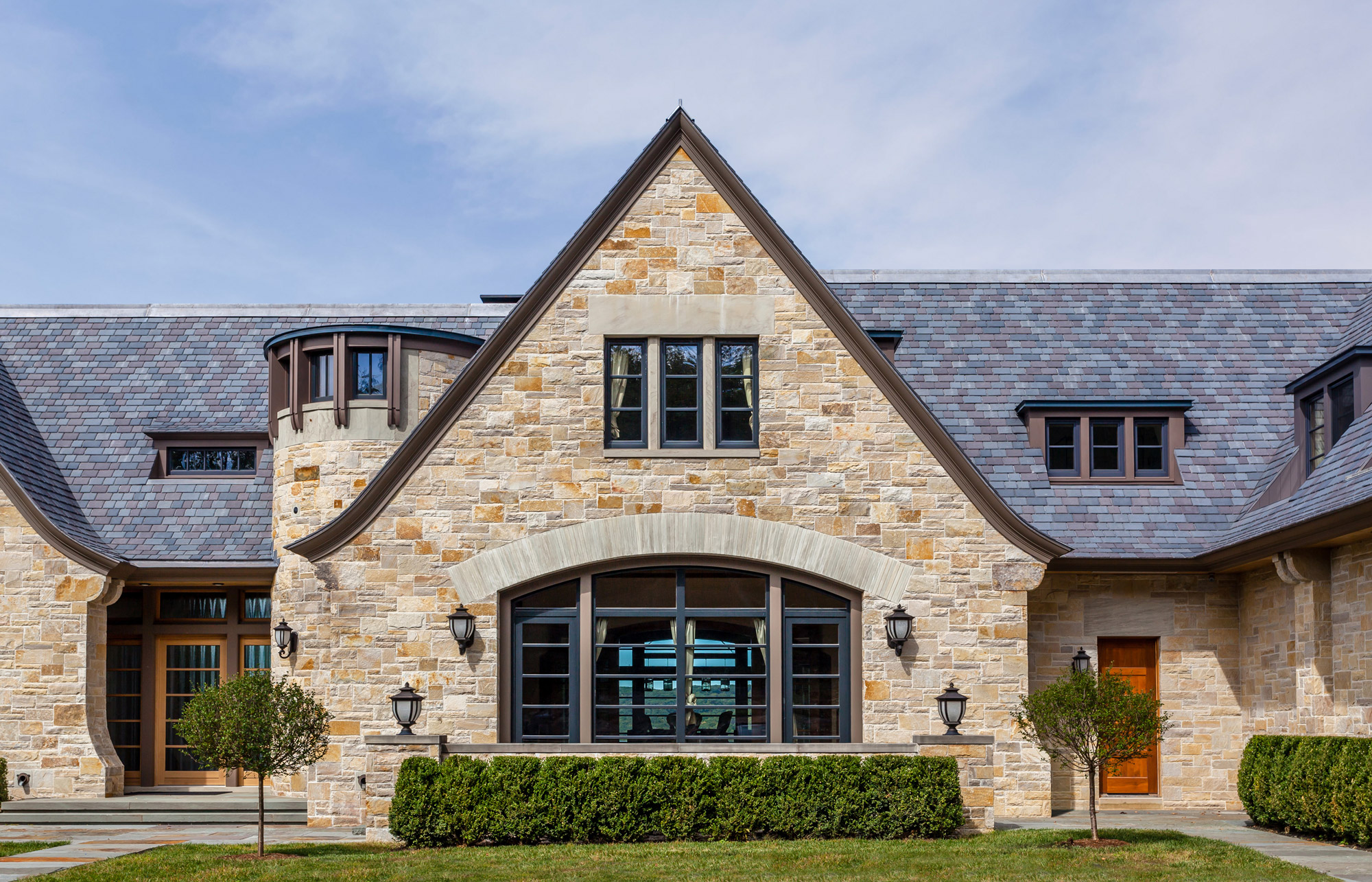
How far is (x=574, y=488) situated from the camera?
15234 mm

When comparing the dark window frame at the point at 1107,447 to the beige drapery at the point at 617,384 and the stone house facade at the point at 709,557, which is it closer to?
the stone house facade at the point at 709,557

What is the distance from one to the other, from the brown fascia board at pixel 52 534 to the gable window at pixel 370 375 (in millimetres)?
4290

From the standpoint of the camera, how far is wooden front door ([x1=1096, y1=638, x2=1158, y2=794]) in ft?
→ 57.5

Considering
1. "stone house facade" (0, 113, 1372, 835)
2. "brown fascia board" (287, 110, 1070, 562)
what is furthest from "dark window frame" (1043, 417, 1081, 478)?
"brown fascia board" (287, 110, 1070, 562)

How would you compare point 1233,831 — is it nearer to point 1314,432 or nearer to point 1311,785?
point 1311,785

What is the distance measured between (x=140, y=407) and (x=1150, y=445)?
16124 millimetres

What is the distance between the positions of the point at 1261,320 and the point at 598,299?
11.6 meters

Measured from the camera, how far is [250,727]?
1330 centimetres

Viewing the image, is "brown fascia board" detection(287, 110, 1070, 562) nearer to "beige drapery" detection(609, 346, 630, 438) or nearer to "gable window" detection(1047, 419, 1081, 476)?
"beige drapery" detection(609, 346, 630, 438)

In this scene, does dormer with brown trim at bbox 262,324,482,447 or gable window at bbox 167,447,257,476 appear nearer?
dormer with brown trim at bbox 262,324,482,447

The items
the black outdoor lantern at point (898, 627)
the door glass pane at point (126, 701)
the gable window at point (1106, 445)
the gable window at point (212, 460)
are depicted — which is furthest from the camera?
the gable window at point (212, 460)

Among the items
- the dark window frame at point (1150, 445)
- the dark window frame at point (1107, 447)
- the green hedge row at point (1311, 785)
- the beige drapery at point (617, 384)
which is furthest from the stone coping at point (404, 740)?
the dark window frame at point (1150, 445)

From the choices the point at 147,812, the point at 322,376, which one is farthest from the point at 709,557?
the point at 147,812

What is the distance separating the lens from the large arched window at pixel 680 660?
15.1m
